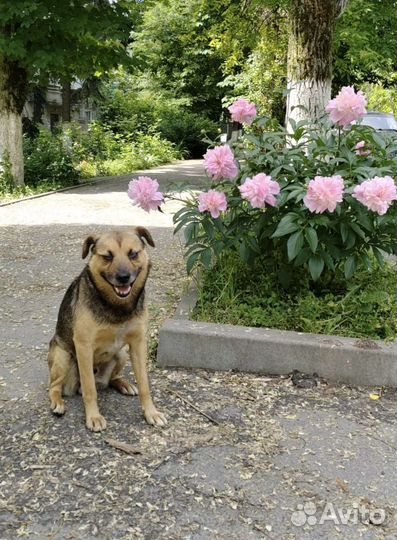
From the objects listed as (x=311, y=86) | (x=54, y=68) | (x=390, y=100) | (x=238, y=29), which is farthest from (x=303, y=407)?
(x=390, y=100)

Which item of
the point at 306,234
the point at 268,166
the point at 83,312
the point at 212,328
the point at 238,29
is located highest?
the point at 238,29

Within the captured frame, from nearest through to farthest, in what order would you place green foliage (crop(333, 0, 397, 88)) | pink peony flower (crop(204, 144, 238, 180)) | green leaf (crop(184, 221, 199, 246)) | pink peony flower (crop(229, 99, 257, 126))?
A: pink peony flower (crop(204, 144, 238, 180)) → green leaf (crop(184, 221, 199, 246)) → pink peony flower (crop(229, 99, 257, 126)) → green foliage (crop(333, 0, 397, 88))

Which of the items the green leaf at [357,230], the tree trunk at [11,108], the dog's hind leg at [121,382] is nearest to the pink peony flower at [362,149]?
the green leaf at [357,230]

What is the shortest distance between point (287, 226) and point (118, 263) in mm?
1384

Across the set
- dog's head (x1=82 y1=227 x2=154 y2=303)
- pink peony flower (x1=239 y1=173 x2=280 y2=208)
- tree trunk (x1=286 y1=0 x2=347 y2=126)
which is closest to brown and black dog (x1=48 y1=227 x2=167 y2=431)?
dog's head (x1=82 y1=227 x2=154 y2=303)

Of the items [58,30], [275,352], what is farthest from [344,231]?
[58,30]

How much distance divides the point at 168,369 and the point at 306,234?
145 cm

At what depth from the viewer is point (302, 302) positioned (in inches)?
170

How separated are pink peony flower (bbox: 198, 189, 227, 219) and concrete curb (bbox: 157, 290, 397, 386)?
882 millimetres

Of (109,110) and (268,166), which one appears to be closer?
(268,166)

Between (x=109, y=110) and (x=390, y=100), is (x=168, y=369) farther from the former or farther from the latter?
(x=109, y=110)

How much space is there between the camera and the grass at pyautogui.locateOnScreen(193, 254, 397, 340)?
4.16 metres

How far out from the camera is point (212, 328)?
162 inches

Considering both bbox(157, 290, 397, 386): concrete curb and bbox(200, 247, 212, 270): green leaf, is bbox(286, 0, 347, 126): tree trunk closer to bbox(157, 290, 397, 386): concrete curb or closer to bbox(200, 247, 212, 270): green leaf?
bbox(200, 247, 212, 270): green leaf
